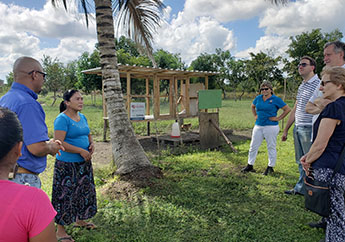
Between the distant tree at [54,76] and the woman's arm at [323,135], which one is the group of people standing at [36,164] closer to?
the woman's arm at [323,135]

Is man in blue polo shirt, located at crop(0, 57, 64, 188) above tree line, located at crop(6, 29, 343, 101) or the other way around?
the other way around

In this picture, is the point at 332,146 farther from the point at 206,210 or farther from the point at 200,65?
the point at 200,65

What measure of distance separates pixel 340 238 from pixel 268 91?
3552 mm

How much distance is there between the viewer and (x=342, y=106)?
2.43 m

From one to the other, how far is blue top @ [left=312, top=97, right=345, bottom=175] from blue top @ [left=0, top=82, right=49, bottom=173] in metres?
2.56

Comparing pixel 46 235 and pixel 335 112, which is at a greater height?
pixel 335 112

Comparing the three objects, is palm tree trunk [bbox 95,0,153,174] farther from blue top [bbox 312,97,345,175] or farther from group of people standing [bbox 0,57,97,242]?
blue top [bbox 312,97,345,175]

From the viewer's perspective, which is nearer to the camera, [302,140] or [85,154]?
[85,154]

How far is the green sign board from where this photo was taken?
9.18 m

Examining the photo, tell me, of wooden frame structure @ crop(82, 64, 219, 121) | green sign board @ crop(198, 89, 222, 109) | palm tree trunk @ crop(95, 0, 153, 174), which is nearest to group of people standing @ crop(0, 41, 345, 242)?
A: palm tree trunk @ crop(95, 0, 153, 174)

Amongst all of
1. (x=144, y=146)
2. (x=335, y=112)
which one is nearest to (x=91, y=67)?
(x=144, y=146)

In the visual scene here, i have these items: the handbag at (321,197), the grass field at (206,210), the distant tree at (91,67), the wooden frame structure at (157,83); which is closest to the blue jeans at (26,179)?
the grass field at (206,210)

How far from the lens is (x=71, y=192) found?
3170mm

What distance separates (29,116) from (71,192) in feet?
4.63
